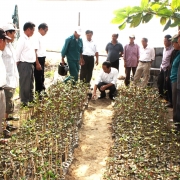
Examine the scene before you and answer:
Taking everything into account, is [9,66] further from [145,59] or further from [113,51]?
[145,59]

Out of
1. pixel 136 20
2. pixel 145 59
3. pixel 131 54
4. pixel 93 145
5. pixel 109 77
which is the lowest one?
pixel 93 145

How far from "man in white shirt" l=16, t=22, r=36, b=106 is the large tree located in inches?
121

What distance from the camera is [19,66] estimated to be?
5270 mm

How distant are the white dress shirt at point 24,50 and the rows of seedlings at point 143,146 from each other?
67.2 inches

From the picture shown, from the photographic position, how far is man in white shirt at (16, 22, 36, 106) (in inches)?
203

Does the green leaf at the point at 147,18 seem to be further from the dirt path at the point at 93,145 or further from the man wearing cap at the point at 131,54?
the man wearing cap at the point at 131,54

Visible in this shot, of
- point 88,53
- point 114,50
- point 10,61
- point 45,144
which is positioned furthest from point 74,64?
point 45,144

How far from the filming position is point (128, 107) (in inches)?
192

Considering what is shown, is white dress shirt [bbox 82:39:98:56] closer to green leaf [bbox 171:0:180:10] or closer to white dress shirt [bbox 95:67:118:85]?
white dress shirt [bbox 95:67:118:85]

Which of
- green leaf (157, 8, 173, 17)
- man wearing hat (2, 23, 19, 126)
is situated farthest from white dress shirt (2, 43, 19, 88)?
green leaf (157, 8, 173, 17)

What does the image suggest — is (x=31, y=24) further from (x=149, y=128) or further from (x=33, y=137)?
(x=149, y=128)

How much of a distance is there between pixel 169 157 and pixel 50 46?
37.3 feet

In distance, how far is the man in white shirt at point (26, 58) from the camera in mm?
5145

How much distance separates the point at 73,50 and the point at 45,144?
10.8 ft
